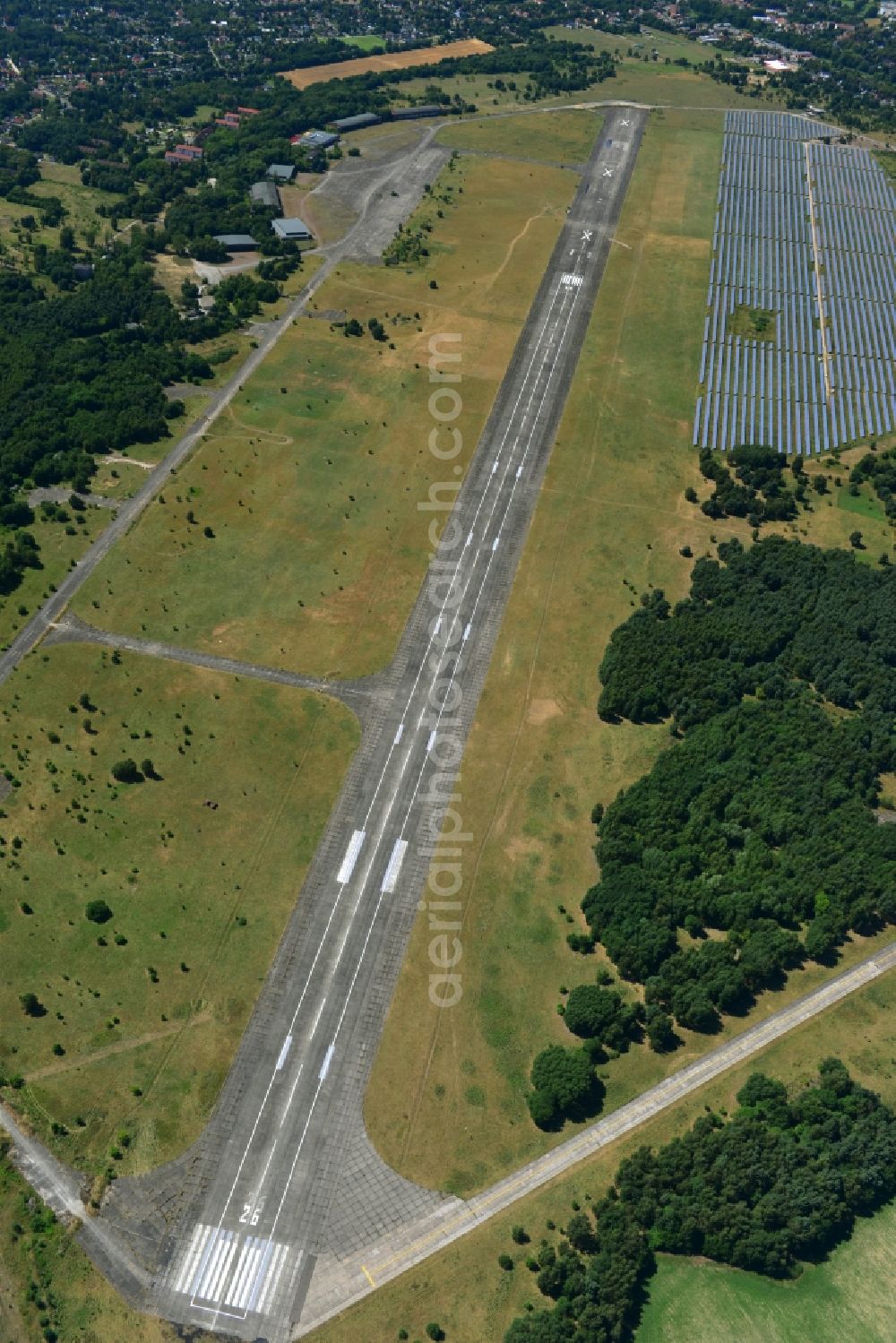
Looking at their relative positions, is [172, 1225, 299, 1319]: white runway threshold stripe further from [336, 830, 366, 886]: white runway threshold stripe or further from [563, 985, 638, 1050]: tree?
[336, 830, 366, 886]: white runway threshold stripe

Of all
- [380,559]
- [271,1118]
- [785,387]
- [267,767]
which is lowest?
[271,1118]

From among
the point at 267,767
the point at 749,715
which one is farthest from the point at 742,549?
the point at 267,767

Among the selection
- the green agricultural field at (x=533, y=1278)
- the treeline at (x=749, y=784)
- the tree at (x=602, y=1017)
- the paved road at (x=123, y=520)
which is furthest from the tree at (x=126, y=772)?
the tree at (x=602, y=1017)

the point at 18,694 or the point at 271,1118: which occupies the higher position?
the point at 18,694

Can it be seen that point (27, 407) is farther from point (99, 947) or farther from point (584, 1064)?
point (584, 1064)

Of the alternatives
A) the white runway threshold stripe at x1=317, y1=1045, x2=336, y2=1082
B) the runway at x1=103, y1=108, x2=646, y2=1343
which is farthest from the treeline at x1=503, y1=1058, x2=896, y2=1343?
the white runway threshold stripe at x1=317, y1=1045, x2=336, y2=1082

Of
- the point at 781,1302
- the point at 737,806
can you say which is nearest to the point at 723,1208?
the point at 781,1302
